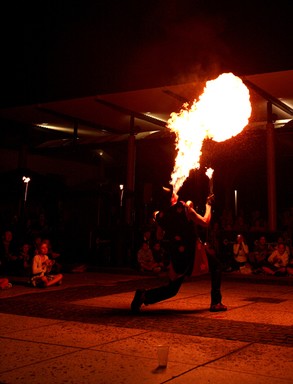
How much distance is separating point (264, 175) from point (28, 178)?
9.01 m

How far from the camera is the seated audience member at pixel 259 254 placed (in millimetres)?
13414

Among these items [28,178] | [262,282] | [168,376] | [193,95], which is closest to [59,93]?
[28,178]

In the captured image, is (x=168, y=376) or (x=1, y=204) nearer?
(x=168, y=376)

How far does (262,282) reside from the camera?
39.7 ft

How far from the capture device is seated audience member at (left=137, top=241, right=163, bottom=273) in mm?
14133

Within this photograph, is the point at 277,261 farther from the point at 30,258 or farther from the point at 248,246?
the point at 30,258

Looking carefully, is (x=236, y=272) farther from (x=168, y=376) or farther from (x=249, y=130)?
(x=168, y=376)

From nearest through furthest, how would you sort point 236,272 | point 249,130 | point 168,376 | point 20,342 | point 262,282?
1. point 168,376
2. point 20,342
3. point 262,282
4. point 236,272
5. point 249,130

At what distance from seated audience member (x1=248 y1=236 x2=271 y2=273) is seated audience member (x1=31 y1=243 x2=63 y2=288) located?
18.9ft

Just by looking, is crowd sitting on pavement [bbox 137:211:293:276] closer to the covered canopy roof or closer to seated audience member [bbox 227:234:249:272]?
seated audience member [bbox 227:234:249:272]

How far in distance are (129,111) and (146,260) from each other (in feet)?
21.7

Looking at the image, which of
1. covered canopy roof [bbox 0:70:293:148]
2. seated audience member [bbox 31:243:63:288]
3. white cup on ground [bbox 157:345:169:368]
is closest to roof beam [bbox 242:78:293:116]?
covered canopy roof [bbox 0:70:293:148]

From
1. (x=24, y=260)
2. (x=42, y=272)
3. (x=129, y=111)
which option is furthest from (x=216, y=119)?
(x=129, y=111)

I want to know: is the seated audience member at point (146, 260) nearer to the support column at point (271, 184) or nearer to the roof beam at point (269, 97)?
the support column at point (271, 184)
